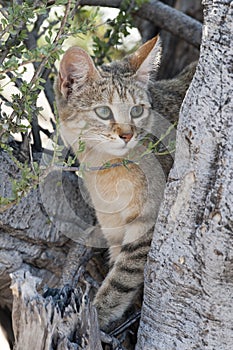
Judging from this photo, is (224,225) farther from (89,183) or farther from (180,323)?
(89,183)

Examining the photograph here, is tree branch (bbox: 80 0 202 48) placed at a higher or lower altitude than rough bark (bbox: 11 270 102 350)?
higher

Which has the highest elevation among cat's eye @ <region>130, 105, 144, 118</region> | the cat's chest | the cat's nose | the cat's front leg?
cat's eye @ <region>130, 105, 144, 118</region>

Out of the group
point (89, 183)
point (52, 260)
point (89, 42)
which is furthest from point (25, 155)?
point (89, 42)

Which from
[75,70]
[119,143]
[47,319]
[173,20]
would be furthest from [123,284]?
[173,20]

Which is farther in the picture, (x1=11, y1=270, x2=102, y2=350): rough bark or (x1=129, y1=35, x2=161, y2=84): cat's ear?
(x1=129, y1=35, x2=161, y2=84): cat's ear

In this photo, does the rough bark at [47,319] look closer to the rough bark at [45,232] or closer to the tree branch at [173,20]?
the rough bark at [45,232]

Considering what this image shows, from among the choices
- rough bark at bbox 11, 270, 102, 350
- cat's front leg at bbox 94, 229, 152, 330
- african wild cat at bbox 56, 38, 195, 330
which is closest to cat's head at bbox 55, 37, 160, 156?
african wild cat at bbox 56, 38, 195, 330

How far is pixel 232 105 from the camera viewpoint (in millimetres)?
1756

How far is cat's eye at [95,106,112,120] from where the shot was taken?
8.18 ft

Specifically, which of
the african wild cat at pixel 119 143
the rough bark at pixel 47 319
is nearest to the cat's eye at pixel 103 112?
the african wild cat at pixel 119 143

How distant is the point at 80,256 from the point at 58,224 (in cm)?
17

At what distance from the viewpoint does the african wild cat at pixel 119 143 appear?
2451mm

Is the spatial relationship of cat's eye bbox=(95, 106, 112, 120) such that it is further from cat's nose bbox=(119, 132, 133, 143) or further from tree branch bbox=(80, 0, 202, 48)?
tree branch bbox=(80, 0, 202, 48)

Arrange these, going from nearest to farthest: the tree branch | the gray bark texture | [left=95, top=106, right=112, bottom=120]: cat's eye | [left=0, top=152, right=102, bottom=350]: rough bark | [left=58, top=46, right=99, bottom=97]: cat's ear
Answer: the gray bark texture < [left=58, top=46, right=99, bottom=97]: cat's ear < [left=95, top=106, right=112, bottom=120]: cat's eye < [left=0, top=152, right=102, bottom=350]: rough bark < the tree branch
